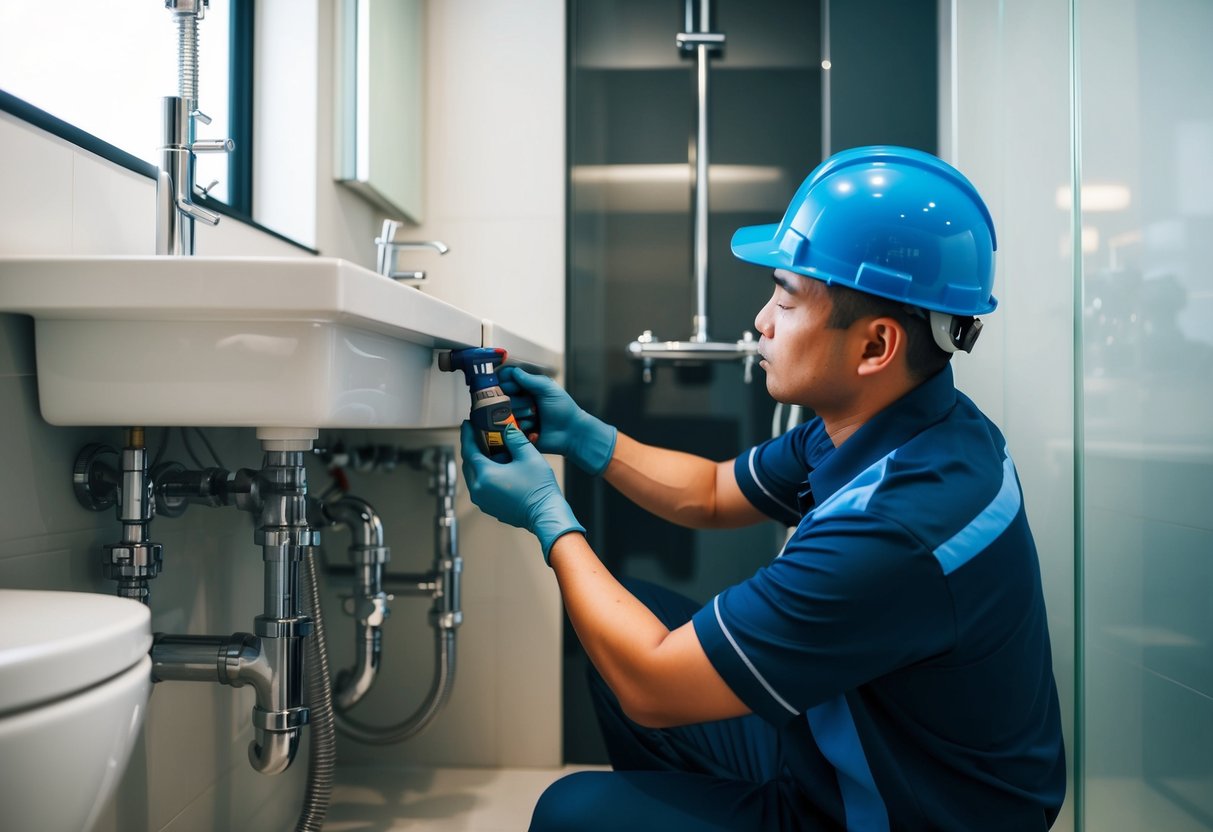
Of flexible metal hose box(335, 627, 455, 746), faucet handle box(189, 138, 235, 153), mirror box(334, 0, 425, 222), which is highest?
mirror box(334, 0, 425, 222)

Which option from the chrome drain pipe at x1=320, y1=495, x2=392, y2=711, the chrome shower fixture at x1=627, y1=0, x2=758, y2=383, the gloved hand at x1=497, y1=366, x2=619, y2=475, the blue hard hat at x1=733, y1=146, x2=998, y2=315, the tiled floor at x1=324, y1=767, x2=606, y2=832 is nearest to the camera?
the blue hard hat at x1=733, y1=146, x2=998, y2=315

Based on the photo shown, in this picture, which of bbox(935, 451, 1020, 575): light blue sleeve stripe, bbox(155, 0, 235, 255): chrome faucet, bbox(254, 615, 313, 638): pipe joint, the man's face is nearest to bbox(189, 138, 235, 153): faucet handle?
bbox(155, 0, 235, 255): chrome faucet

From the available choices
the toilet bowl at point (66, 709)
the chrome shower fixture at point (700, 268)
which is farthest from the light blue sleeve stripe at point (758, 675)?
the chrome shower fixture at point (700, 268)

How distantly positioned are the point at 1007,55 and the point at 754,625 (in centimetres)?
117

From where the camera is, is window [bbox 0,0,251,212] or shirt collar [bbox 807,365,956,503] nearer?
shirt collar [bbox 807,365,956,503]

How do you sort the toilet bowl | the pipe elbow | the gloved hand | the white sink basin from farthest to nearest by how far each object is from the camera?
the gloved hand < the pipe elbow < the white sink basin < the toilet bowl

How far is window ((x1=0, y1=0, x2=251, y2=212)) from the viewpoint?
101cm

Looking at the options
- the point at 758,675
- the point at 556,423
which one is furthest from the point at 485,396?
the point at 758,675

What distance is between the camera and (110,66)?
1.20 m

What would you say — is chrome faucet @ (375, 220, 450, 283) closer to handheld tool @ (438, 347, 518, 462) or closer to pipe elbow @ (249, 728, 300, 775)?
handheld tool @ (438, 347, 518, 462)

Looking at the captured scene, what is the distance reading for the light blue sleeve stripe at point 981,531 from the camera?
77 cm

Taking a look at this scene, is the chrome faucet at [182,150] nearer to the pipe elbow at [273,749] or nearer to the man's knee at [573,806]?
the pipe elbow at [273,749]

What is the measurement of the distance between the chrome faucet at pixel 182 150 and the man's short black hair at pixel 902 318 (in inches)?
28.8

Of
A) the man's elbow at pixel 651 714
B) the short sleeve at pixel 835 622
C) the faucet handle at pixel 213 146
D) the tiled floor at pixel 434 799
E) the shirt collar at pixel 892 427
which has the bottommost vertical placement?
the tiled floor at pixel 434 799
